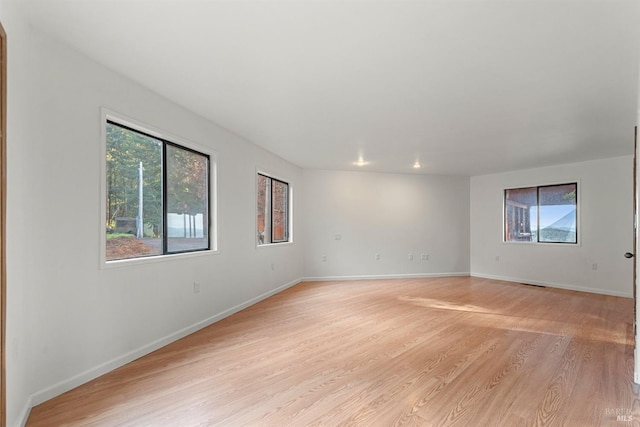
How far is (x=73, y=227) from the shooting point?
92.4 inches

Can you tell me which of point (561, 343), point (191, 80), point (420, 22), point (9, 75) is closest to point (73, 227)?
point (9, 75)

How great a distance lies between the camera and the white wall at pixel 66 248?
1.93 meters

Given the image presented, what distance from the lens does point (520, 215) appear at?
22.7ft

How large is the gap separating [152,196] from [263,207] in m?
2.40

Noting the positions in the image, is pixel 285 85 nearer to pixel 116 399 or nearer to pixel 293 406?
pixel 293 406

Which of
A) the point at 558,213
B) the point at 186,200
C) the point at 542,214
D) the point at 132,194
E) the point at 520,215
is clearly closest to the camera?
the point at 132,194

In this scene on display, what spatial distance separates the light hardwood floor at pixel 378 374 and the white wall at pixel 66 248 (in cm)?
24

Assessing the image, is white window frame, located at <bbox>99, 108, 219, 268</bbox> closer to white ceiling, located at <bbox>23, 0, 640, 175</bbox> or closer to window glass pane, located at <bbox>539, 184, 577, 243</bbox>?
white ceiling, located at <bbox>23, 0, 640, 175</bbox>

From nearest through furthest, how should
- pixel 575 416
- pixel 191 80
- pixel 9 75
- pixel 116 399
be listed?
pixel 9 75
pixel 575 416
pixel 116 399
pixel 191 80

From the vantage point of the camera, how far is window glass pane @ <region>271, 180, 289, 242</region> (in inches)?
232

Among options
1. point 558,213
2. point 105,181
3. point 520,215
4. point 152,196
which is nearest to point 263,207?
point 152,196

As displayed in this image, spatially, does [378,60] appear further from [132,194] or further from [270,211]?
[270,211]

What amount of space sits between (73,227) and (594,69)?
4.07 metres

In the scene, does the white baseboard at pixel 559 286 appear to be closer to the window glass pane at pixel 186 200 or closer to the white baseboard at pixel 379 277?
the white baseboard at pixel 379 277
